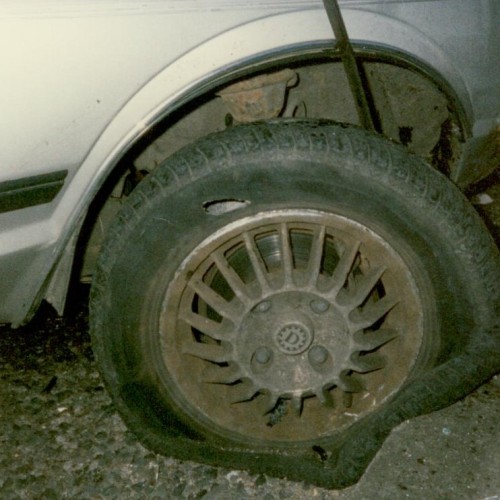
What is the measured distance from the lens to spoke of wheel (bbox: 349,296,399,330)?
194 cm

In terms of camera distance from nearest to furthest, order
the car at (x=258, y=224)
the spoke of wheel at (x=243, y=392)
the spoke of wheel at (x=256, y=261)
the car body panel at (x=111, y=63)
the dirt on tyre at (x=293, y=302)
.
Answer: the car body panel at (x=111, y=63)
the car at (x=258, y=224)
the dirt on tyre at (x=293, y=302)
the spoke of wheel at (x=256, y=261)
the spoke of wheel at (x=243, y=392)

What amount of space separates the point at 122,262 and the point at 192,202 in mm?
297

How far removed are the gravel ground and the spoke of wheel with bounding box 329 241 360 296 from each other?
0.54m

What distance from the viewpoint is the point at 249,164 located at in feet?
5.89

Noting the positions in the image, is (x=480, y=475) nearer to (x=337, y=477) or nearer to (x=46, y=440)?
(x=337, y=477)

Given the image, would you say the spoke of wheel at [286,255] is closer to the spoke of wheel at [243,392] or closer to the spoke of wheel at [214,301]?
the spoke of wheel at [214,301]

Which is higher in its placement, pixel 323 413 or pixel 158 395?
pixel 323 413

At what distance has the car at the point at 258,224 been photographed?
1.66 metres

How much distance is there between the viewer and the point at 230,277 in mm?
1945

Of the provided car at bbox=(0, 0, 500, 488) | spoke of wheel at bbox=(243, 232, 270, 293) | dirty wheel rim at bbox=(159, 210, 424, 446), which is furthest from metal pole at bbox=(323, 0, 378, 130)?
spoke of wheel at bbox=(243, 232, 270, 293)

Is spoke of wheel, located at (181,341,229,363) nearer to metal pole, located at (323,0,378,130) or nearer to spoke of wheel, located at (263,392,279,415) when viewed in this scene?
spoke of wheel, located at (263,392,279,415)

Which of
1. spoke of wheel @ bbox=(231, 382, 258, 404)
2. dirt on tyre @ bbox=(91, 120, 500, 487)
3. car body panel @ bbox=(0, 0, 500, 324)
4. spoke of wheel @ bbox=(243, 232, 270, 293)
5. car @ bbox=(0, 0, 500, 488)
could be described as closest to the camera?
car body panel @ bbox=(0, 0, 500, 324)

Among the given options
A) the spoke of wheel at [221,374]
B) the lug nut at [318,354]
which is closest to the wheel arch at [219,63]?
the spoke of wheel at [221,374]

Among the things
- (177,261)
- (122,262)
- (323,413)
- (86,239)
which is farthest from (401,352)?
(86,239)
